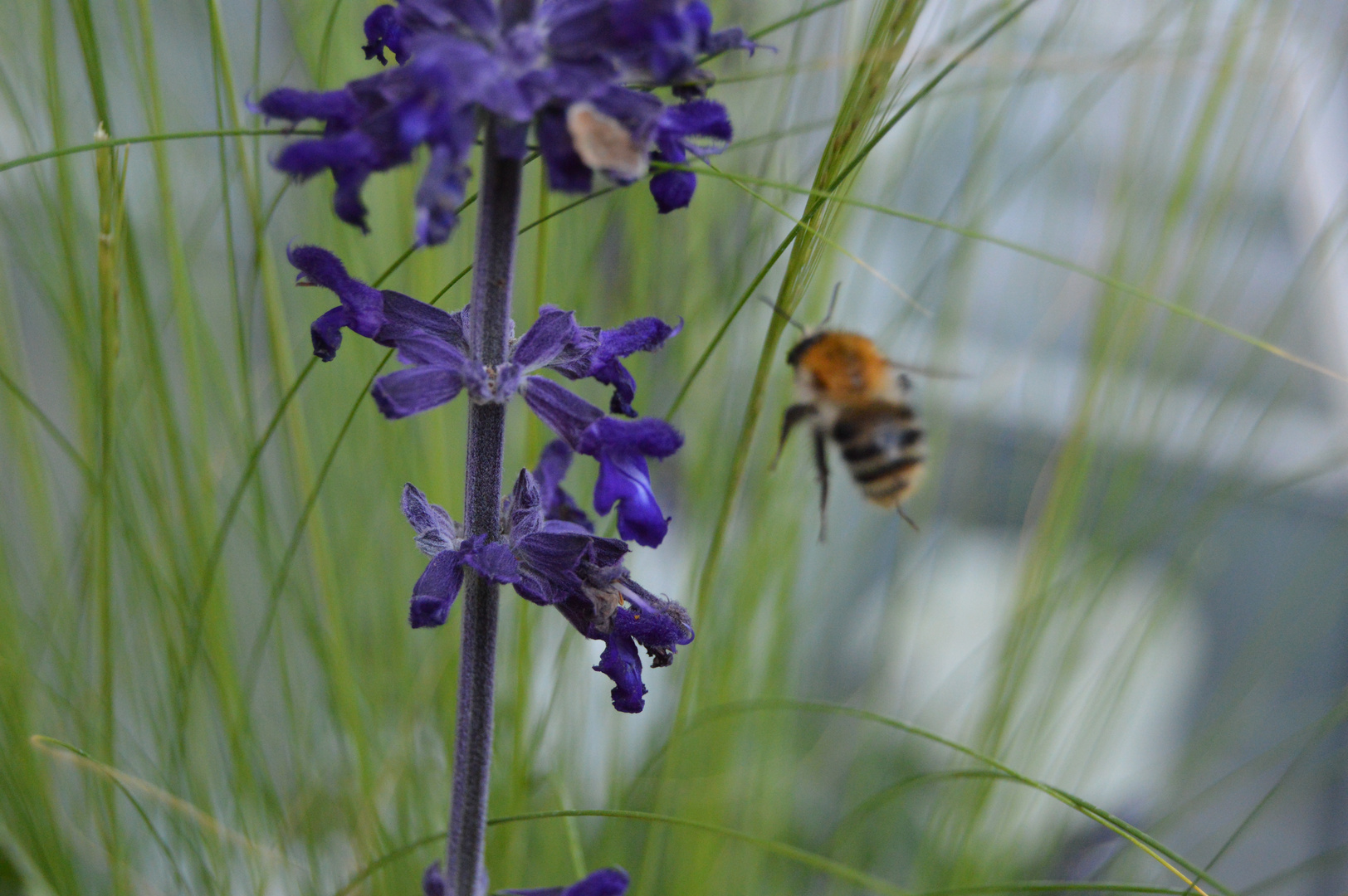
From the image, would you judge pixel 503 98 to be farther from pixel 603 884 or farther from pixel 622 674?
pixel 603 884

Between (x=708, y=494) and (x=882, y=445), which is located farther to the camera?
(x=708, y=494)

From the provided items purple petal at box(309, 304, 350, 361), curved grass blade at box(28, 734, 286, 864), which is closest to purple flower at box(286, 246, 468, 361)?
purple petal at box(309, 304, 350, 361)

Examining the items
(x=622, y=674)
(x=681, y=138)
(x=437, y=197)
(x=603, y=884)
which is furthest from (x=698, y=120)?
(x=603, y=884)

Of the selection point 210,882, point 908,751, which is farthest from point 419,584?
point 908,751

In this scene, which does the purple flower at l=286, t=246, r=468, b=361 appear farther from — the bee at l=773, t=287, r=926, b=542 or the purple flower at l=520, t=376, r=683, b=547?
the bee at l=773, t=287, r=926, b=542

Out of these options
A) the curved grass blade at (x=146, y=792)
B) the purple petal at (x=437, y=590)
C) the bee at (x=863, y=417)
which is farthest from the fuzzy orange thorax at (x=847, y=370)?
the curved grass blade at (x=146, y=792)
